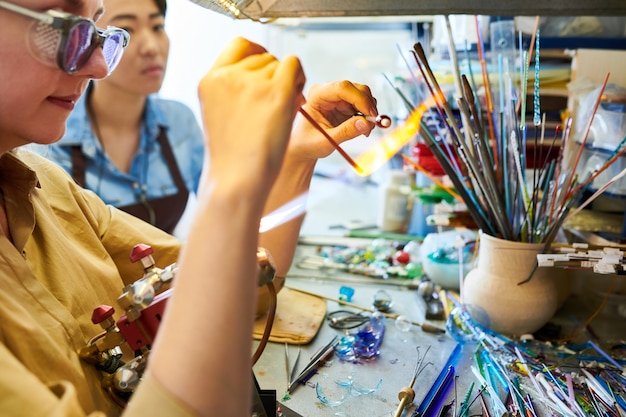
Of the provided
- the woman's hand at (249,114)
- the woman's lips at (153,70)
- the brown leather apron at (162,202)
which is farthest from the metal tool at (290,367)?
the woman's lips at (153,70)

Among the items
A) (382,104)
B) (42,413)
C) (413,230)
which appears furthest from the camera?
(382,104)

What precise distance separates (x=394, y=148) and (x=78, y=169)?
142 centimetres

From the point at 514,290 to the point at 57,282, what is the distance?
1.05 metres

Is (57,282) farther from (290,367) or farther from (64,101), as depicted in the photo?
(290,367)

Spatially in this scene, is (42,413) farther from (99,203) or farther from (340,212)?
(340,212)

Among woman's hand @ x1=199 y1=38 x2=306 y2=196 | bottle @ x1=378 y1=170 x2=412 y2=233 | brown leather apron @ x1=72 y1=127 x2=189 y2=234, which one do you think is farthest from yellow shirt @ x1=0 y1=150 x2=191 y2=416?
bottle @ x1=378 y1=170 x2=412 y2=233

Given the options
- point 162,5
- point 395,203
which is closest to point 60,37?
point 162,5

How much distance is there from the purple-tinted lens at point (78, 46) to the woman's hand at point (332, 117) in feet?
1.60

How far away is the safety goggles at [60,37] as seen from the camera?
79cm

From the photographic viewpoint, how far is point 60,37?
2.62 ft

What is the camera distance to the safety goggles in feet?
2.58

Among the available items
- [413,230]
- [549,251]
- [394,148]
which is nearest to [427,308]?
[549,251]

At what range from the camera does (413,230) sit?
2.47 meters

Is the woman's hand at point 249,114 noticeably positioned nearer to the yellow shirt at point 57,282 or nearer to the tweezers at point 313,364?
the yellow shirt at point 57,282
